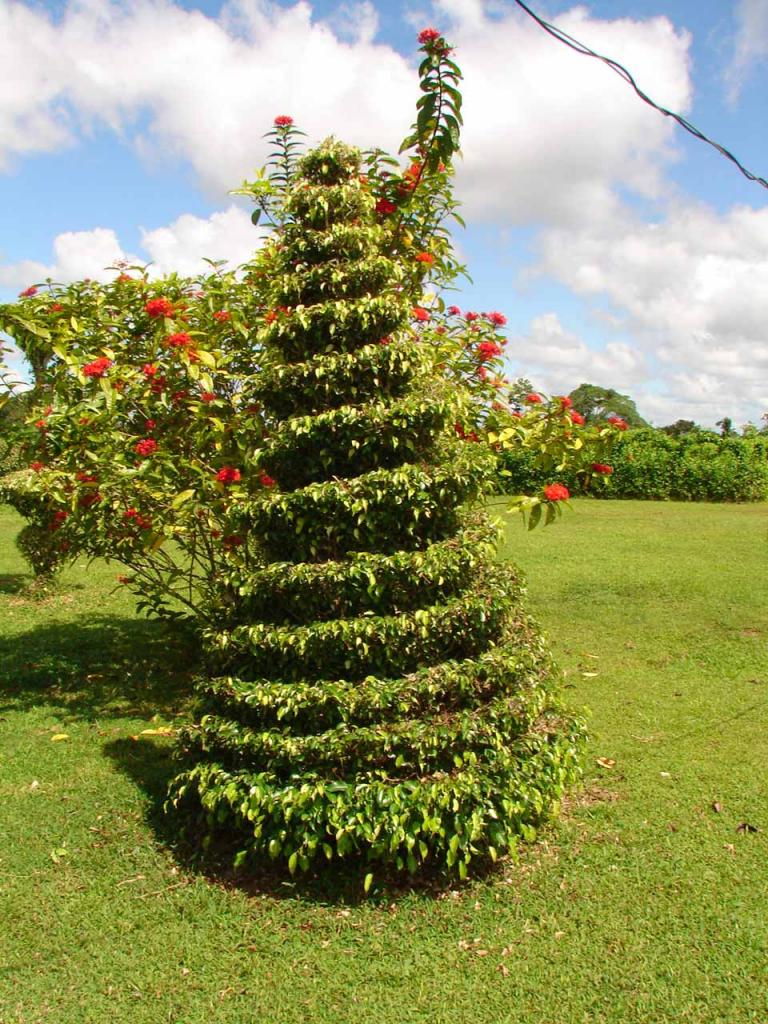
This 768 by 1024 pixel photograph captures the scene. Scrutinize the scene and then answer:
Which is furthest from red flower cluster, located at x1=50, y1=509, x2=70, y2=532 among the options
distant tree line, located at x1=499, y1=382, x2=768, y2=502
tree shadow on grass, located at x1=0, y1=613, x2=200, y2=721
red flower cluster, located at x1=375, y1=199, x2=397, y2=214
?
distant tree line, located at x1=499, y1=382, x2=768, y2=502

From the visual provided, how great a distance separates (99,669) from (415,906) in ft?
14.9

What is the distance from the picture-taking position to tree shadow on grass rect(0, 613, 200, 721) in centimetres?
623

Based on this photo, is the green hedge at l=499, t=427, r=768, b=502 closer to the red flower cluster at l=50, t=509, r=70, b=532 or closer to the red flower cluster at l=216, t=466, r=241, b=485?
the red flower cluster at l=50, t=509, r=70, b=532

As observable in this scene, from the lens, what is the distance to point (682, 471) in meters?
22.4

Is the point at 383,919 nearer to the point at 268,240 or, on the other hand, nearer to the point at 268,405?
the point at 268,405

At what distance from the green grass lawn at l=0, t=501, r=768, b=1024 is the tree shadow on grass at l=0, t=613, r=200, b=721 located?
0.19 ft

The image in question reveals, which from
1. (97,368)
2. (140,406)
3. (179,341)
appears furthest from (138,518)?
Result: (179,341)

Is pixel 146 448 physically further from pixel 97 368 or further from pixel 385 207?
pixel 385 207

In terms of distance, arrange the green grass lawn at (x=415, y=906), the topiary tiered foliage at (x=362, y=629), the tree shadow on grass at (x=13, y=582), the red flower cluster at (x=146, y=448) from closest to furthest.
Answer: the green grass lawn at (x=415, y=906), the topiary tiered foliage at (x=362, y=629), the red flower cluster at (x=146, y=448), the tree shadow on grass at (x=13, y=582)

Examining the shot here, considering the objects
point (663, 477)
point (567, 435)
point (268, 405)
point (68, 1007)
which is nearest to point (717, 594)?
point (567, 435)

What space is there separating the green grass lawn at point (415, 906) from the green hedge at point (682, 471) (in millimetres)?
16725

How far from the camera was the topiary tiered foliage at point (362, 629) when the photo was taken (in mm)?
3293

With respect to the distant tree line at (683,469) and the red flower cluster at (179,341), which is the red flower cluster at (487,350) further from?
the distant tree line at (683,469)

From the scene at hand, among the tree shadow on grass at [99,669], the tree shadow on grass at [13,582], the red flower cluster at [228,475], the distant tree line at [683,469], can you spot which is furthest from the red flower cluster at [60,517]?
the distant tree line at [683,469]
